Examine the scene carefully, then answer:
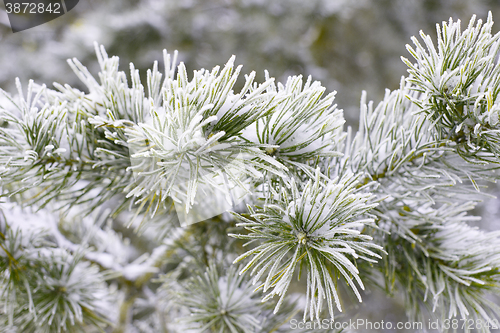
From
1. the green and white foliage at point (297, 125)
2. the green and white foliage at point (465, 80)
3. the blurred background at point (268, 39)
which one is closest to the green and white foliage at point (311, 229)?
the green and white foliage at point (297, 125)

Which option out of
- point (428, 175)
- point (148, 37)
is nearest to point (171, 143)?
point (428, 175)

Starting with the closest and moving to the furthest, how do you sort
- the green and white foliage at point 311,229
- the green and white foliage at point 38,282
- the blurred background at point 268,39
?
1. the green and white foliage at point 311,229
2. the green and white foliage at point 38,282
3. the blurred background at point 268,39

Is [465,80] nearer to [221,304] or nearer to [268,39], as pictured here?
[221,304]

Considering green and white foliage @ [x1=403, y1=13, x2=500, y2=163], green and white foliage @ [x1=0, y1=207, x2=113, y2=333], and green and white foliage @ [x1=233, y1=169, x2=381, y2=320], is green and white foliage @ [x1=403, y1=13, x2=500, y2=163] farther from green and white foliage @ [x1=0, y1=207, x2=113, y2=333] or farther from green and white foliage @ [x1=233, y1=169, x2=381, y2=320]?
green and white foliage @ [x1=0, y1=207, x2=113, y2=333]

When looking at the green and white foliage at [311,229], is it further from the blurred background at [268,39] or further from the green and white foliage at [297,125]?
the blurred background at [268,39]

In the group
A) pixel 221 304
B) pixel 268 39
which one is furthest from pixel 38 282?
pixel 268 39

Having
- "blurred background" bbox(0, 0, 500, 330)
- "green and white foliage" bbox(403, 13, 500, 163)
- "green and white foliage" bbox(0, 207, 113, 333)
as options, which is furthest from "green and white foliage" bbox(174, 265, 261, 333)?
"blurred background" bbox(0, 0, 500, 330)

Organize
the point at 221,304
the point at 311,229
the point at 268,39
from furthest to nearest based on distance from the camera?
1. the point at 268,39
2. the point at 221,304
3. the point at 311,229

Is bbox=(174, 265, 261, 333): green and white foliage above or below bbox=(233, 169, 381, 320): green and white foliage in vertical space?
below

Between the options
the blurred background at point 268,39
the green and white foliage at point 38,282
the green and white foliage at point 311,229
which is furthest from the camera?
the blurred background at point 268,39
